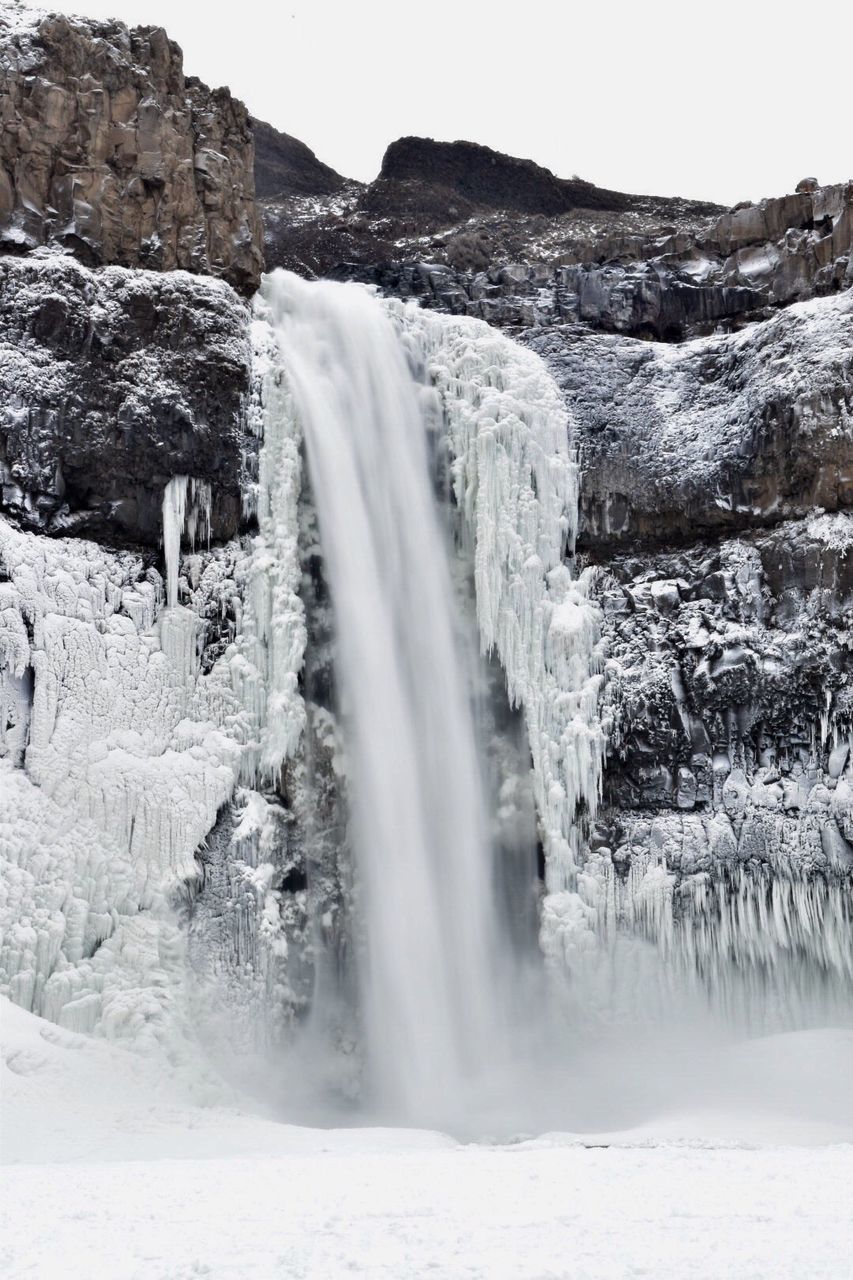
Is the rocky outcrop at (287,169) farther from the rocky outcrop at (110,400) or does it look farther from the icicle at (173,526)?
the icicle at (173,526)

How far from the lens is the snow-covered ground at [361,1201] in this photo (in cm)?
525

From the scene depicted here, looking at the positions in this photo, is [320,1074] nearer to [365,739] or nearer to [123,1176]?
[365,739]

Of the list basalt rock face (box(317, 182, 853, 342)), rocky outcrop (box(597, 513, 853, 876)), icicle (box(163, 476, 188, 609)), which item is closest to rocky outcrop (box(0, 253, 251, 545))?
icicle (box(163, 476, 188, 609))

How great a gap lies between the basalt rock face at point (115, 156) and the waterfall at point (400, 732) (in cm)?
196

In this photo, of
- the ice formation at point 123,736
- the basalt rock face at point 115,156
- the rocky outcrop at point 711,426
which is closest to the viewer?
the ice formation at point 123,736

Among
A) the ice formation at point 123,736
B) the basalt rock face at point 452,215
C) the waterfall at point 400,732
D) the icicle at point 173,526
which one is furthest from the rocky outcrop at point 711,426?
the icicle at point 173,526

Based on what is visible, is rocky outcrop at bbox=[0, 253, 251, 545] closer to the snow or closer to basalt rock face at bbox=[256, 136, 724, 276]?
the snow

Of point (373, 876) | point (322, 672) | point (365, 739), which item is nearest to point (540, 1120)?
point (373, 876)

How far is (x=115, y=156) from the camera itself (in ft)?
52.1

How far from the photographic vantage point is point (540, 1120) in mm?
13234

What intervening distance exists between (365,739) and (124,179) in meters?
8.33

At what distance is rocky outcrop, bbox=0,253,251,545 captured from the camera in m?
14.2

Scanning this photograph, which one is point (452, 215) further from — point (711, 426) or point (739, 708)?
point (739, 708)

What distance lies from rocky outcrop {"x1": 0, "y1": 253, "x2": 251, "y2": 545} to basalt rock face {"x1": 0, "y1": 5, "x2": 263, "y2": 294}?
2.40ft
